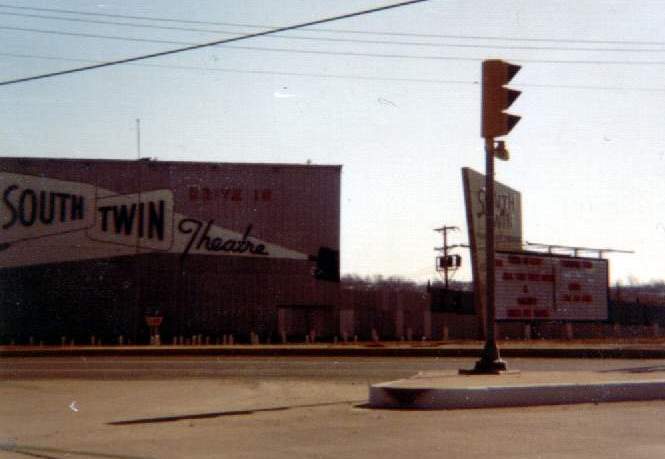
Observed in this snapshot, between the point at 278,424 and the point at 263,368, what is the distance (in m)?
11.3

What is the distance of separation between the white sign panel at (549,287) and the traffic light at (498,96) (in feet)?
36.2

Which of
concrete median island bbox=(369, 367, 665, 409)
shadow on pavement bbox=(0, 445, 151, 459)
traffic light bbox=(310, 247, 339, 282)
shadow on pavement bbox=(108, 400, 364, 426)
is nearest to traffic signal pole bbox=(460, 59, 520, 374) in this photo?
concrete median island bbox=(369, 367, 665, 409)

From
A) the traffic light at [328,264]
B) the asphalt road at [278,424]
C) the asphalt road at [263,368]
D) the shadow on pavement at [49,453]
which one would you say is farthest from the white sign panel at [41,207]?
the shadow on pavement at [49,453]

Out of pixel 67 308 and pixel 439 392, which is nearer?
pixel 439 392

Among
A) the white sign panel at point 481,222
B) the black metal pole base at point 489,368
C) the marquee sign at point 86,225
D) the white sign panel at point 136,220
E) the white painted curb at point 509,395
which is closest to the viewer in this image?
the white painted curb at point 509,395

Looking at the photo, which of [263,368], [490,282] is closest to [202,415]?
[490,282]

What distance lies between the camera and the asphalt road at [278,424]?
32.0 feet

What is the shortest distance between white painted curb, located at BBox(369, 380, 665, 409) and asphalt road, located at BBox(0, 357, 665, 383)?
5.57 m

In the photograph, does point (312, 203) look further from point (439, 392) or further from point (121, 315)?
point (439, 392)

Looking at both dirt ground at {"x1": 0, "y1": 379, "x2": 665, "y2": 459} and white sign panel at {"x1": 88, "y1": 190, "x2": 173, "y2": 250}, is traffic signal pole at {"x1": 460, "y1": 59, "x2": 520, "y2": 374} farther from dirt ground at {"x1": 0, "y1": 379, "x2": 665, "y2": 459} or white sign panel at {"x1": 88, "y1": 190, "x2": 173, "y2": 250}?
white sign panel at {"x1": 88, "y1": 190, "x2": 173, "y2": 250}

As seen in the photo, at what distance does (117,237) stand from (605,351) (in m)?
23.2

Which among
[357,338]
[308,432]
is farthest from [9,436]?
[357,338]

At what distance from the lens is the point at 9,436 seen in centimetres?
1138

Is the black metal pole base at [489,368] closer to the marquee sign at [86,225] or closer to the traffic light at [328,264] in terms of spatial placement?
the traffic light at [328,264]
